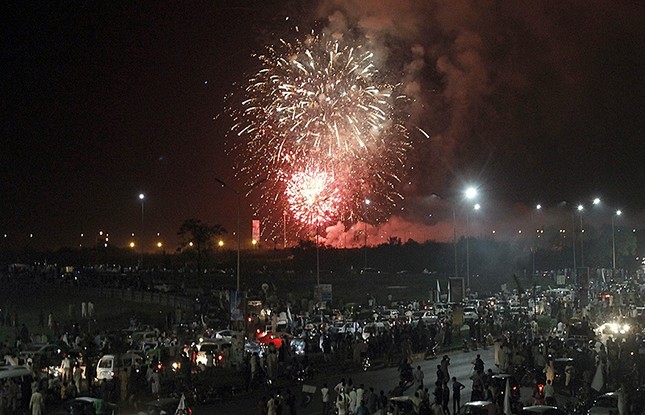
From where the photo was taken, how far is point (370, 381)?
91.6 feet

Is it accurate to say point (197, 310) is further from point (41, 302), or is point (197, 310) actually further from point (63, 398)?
point (63, 398)

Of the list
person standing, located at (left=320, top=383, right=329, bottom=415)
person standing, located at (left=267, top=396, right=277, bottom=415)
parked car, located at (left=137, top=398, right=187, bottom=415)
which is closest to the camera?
parked car, located at (left=137, top=398, right=187, bottom=415)

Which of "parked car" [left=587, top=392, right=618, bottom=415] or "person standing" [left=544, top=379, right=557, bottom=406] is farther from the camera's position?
"person standing" [left=544, top=379, right=557, bottom=406]

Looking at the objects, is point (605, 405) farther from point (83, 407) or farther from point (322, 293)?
point (322, 293)

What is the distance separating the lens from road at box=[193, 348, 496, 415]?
2364 centimetres

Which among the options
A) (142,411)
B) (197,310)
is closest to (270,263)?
(197,310)

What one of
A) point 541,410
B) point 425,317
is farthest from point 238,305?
point 425,317

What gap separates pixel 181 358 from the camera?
1073 inches

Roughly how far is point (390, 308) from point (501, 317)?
8.18m

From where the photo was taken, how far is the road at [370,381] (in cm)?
2364

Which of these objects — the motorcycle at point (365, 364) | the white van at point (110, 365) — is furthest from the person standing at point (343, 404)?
the motorcycle at point (365, 364)

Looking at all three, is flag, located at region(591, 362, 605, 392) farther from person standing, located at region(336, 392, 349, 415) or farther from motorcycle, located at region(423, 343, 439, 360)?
motorcycle, located at region(423, 343, 439, 360)

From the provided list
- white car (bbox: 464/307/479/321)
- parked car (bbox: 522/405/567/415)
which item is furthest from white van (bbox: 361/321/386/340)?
parked car (bbox: 522/405/567/415)

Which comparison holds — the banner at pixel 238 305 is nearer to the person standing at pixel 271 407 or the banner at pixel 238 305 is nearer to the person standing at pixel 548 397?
the person standing at pixel 271 407
